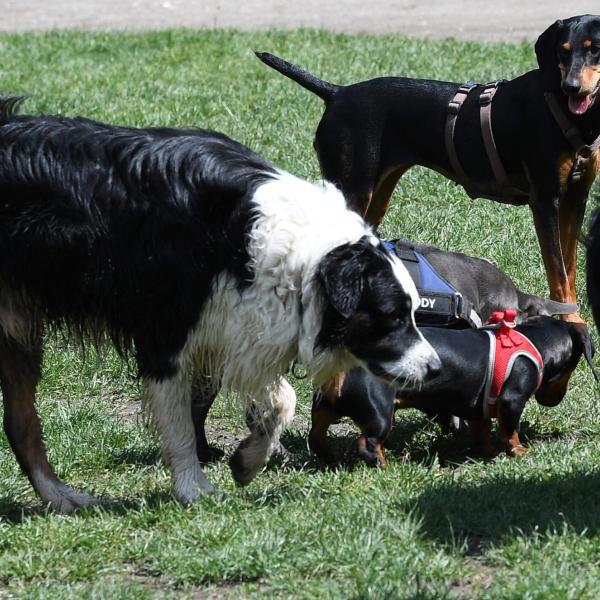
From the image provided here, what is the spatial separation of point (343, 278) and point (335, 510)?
0.86m

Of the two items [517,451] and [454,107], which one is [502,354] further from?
[454,107]

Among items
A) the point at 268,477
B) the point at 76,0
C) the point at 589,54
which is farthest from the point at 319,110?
the point at 76,0

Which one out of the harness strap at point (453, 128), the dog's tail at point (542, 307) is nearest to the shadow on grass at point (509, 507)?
the dog's tail at point (542, 307)

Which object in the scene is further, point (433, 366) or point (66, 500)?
point (66, 500)

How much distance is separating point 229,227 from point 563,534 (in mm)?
1611

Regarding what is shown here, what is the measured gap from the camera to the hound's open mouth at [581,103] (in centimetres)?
604

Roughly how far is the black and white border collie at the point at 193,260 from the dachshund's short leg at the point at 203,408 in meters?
0.31

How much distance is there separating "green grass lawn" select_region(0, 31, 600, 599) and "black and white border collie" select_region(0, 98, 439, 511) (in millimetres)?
469

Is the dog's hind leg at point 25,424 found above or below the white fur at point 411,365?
below

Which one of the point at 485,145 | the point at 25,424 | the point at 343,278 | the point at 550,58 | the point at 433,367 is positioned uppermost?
the point at 550,58

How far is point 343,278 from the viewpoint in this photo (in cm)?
428

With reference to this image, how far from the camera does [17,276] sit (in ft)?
14.9

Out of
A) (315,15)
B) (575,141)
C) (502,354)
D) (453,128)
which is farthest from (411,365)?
(315,15)

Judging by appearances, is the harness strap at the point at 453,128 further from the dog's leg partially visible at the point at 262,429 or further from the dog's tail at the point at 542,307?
the dog's leg partially visible at the point at 262,429
